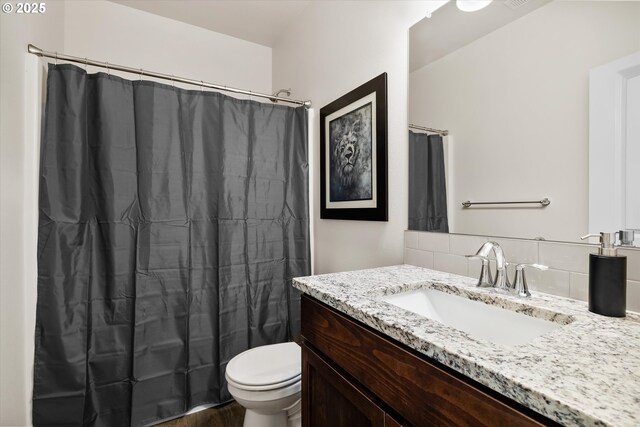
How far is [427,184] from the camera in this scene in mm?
1244

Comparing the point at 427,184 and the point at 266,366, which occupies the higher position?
the point at 427,184

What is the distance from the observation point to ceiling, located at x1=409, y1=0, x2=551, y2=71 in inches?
37.3

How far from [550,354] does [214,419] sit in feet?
5.71

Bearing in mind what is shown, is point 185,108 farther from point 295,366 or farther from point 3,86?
point 295,366

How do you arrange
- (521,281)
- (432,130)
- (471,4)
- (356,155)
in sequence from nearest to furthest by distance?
(521,281) → (471,4) → (432,130) → (356,155)

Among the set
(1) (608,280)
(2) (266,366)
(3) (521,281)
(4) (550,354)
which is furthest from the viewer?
(2) (266,366)

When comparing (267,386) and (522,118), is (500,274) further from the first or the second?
(267,386)

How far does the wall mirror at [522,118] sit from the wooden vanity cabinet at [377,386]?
0.59 m

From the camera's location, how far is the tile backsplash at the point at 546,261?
71 centimetres

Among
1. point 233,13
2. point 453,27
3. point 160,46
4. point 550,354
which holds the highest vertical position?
point 233,13

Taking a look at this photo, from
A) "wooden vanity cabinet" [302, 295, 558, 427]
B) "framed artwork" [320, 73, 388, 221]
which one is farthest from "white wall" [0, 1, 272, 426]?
"framed artwork" [320, 73, 388, 221]

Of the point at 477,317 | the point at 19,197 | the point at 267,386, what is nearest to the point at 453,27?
the point at 477,317

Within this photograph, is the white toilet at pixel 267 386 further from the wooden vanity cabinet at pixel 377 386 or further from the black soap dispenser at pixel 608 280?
the black soap dispenser at pixel 608 280

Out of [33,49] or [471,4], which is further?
[33,49]
